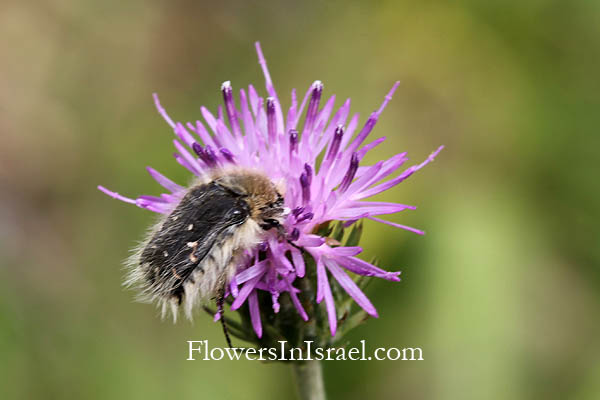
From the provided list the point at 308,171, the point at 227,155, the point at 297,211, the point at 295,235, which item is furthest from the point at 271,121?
the point at 295,235

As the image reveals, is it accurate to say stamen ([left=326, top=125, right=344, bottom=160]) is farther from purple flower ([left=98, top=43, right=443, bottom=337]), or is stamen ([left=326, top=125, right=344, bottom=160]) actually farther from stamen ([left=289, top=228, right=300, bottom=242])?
stamen ([left=289, top=228, right=300, bottom=242])

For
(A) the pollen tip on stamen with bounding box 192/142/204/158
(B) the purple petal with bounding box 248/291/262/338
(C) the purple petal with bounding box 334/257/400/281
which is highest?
(A) the pollen tip on stamen with bounding box 192/142/204/158

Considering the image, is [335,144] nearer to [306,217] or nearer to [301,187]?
[301,187]

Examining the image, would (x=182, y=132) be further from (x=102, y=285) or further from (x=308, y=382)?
(x=102, y=285)

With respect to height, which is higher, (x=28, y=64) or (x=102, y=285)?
(x=28, y=64)

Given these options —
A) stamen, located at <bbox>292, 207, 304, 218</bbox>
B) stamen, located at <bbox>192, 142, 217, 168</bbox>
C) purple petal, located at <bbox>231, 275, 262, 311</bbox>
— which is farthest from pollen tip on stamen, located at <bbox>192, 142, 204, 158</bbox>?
purple petal, located at <bbox>231, 275, 262, 311</bbox>

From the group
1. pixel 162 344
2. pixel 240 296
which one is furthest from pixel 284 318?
pixel 162 344

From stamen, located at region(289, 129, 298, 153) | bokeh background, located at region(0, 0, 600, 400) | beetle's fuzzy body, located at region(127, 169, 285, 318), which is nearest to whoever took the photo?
beetle's fuzzy body, located at region(127, 169, 285, 318)
